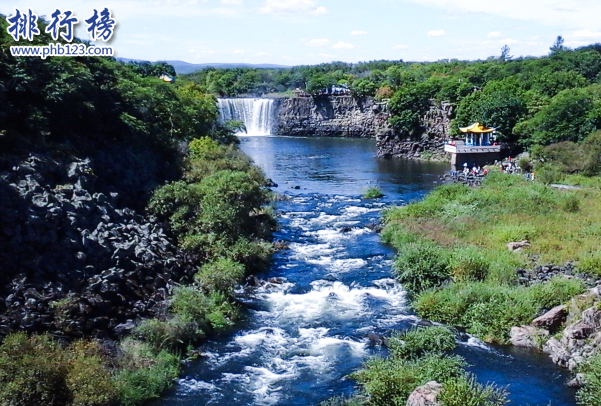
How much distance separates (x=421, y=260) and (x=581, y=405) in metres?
13.0

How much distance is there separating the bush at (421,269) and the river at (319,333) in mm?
732

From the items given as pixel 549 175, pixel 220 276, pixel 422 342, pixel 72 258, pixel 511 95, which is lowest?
pixel 422 342

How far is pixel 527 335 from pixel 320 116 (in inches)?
3773

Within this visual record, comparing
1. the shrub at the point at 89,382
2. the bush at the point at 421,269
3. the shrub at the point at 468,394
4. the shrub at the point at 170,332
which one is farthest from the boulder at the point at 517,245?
the shrub at the point at 89,382

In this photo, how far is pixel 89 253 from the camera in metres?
27.7

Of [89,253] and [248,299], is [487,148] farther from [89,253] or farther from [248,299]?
[89,253]

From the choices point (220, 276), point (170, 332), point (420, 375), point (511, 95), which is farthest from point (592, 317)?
point (511, 95)

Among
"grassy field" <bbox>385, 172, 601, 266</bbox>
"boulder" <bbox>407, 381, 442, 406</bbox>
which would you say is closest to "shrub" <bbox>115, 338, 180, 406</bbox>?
"boulder" <bbox>407, 381, 442, 406</bbox>

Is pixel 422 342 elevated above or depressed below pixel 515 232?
below

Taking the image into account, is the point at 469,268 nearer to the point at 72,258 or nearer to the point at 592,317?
the point at 592,317

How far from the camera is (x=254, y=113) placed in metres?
116

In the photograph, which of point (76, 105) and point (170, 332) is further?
point (76, 105)

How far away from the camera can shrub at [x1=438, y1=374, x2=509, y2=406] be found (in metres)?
18.6

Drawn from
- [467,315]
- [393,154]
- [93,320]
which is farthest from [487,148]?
[93,320]
